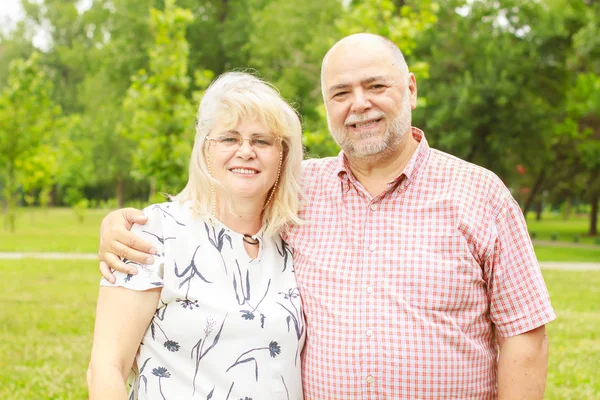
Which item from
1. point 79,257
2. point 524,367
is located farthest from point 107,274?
point 79,257

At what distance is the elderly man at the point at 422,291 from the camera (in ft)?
8.70

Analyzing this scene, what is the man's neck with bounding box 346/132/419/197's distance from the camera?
9.89 ft

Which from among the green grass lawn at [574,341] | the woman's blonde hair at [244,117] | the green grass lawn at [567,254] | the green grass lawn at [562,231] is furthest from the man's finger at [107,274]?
the green grass lawn at [562,231]

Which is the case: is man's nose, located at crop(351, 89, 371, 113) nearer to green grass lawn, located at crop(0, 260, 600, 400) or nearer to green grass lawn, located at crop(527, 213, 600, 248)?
green grass lawn, located at crop(0, 260, 600, 400)

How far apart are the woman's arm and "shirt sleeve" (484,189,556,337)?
1419 mm

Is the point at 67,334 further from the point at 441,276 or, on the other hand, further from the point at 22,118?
the point at 22,118

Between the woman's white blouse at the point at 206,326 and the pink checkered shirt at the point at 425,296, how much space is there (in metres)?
0.23

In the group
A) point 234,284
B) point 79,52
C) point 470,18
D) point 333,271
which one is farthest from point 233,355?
point 79,52

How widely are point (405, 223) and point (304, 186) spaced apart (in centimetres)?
59

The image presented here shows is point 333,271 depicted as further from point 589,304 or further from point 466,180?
point 589,304

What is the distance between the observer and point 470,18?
71.8ft

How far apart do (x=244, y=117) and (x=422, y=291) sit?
1.07 metres

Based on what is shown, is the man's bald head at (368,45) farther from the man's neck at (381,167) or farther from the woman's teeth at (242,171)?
the woman's teeth at (242,171)

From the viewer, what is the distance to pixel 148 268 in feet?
8.23
